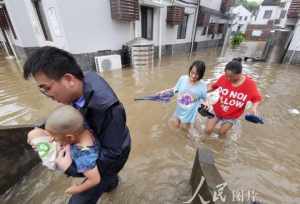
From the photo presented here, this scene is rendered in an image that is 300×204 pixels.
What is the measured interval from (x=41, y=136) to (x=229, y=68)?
219 cm

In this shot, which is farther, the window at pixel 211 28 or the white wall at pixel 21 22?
the window at pixel 211 28

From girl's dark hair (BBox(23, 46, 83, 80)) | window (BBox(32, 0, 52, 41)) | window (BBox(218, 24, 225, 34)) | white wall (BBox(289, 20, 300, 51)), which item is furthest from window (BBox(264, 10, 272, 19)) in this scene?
girl's dark hair (BBox(23, 46, 83, 80))

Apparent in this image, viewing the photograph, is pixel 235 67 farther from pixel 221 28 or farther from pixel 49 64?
pixel 221 28

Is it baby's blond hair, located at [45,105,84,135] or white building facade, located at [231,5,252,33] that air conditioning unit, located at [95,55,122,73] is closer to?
baby's blond hair, located at [45,105,84,135]

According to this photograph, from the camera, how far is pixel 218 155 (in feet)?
8.48

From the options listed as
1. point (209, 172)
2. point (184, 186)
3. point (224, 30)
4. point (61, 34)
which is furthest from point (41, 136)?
point (224, 30)

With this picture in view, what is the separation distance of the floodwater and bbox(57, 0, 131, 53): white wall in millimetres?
2369

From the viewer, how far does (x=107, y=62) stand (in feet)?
21.4

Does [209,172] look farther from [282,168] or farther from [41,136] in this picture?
[282,168]

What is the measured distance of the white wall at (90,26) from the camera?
17.7 feet

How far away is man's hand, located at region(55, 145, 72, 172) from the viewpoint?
0.98m

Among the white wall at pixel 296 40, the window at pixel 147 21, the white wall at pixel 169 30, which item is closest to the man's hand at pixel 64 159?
the white wall at pixel 169 30

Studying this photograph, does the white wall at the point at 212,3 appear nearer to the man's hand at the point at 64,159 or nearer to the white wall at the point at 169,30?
the white wall at the point at 169,30

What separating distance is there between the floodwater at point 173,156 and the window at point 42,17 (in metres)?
3.06
